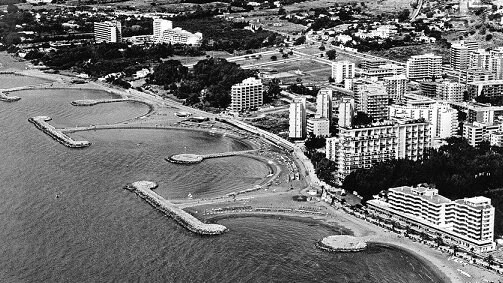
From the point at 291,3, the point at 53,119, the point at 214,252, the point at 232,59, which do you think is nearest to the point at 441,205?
the point at 214,252

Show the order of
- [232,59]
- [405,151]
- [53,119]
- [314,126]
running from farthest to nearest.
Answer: [232,59] < [53,119] < [314,126] < [405,151]

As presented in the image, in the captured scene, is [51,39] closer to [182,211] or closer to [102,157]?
[102,157]

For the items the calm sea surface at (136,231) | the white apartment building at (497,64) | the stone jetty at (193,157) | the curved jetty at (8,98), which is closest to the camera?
the calm sea surface at (136,231)

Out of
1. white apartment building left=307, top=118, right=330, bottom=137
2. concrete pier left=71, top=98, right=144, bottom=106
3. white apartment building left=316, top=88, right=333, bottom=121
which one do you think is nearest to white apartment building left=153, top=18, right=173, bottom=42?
concrete pier left=71, top=98, right=144, bottom=106

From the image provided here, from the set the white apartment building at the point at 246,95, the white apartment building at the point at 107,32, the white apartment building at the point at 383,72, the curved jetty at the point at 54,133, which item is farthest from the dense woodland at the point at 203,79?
the white apartment building at the point at 107,32

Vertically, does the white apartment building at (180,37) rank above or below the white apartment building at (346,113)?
below

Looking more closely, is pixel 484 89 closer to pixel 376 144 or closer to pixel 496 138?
pixel 496 138

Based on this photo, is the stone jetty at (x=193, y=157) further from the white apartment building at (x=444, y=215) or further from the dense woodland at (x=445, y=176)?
the white apartment building at (x=444, y=215)
